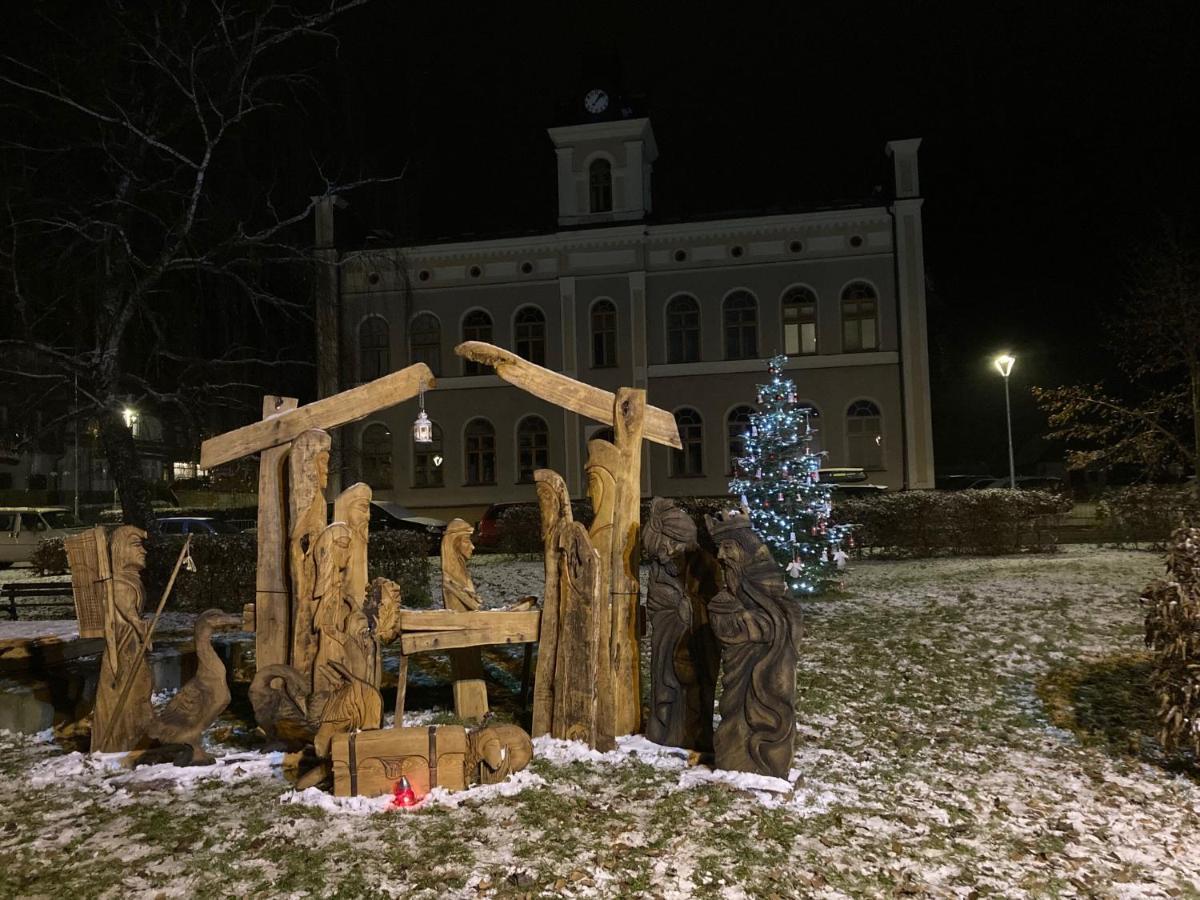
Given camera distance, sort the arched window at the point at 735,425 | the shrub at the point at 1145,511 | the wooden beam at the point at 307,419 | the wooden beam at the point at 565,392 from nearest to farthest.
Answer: the wooden beam at the point at 565,392, the wooden beam at the point at 307,419, the shrub at the point at 1145,511, the arched window at the point at 735,425

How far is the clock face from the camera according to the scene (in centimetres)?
2670

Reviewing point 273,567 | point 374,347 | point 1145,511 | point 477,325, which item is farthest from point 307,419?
point 374,347

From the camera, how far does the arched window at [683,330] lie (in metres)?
26.5

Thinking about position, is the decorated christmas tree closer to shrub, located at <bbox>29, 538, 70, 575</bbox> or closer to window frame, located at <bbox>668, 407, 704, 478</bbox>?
shrub, located at <bbox>29, 538, 70, 575</bbox>

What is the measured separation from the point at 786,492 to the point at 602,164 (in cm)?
1881

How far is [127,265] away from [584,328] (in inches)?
643

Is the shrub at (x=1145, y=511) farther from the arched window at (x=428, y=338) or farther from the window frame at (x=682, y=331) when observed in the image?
the arched window at (x=428, y=338)

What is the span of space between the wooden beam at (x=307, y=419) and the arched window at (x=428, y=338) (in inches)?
870

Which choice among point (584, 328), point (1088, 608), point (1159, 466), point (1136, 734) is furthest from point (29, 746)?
point (584, 328)

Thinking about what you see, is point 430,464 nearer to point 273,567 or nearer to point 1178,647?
point 273,567

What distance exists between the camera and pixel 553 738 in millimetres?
5191

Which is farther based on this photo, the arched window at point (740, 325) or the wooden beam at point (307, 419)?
the arched window at point (740, 325)

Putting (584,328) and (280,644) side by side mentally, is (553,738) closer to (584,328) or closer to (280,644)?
(280,644)

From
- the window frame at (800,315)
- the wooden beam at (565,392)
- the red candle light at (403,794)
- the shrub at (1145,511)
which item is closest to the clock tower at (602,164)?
the window frame at (800,315)
